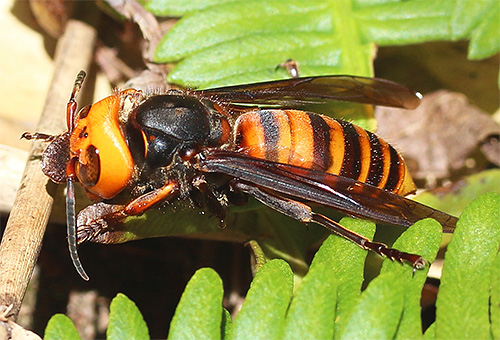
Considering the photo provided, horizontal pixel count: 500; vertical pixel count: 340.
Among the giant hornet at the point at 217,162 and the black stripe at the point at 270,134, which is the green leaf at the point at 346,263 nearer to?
the giant hornet at the point at 217,162

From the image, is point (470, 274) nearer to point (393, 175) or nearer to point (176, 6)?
point (393, 175)

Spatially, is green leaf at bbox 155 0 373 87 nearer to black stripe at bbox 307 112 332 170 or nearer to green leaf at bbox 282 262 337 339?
black stripe at bbox 307 112 332 170

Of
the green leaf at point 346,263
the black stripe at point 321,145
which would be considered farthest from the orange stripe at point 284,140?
the green leaf at point 346,263

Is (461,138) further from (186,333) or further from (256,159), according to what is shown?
(186,333)

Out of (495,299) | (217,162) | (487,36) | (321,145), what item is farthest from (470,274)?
(487,36)

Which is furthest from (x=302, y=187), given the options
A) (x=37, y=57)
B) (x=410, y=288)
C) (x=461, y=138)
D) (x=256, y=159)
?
(x=37, y=57)

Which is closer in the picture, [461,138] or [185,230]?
[185,230]
